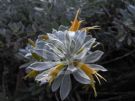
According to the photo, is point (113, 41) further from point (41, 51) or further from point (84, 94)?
point (41, 51)

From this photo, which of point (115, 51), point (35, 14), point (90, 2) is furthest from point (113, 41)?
point (35, 14)

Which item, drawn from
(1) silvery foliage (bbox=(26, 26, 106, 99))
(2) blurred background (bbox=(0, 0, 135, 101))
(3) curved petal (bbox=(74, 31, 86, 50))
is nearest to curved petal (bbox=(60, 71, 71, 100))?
(1) silvery foliage (bbox=(26, 26, 106, 99))

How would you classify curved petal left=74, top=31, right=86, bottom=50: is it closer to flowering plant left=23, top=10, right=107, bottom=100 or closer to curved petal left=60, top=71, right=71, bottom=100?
flowering plant left=23, top=10, right=107, bottom=100

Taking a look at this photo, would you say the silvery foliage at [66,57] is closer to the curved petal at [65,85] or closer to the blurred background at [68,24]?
the curved petal at [65,85]

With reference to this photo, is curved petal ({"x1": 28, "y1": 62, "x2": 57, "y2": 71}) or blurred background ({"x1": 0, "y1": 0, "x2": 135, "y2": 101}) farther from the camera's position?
blurred background ({"x1": 0, "y1": 0, "x2": 135, "y2": 101})

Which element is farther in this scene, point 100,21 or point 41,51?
point 100,21

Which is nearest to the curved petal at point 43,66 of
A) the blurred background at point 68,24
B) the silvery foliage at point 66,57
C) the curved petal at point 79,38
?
the silvery foliage at point 66,57

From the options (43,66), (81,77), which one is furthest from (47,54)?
(81,77)

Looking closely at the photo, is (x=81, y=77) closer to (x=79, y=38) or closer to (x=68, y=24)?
(x=79, y=38)
